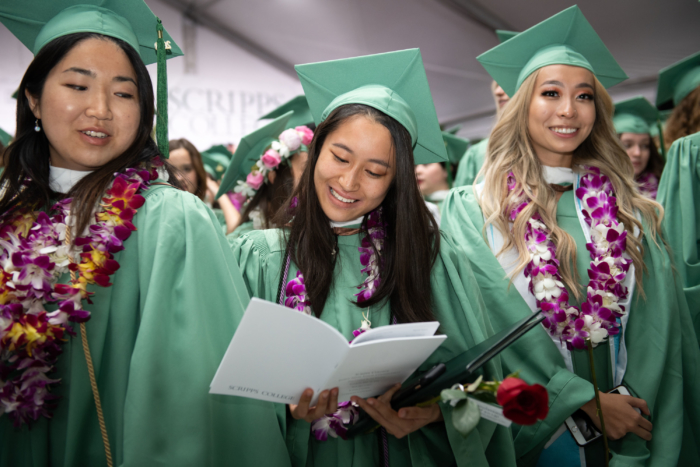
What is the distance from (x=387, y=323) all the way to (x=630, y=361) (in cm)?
105

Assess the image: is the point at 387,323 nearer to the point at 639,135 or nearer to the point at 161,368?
the point at 161,368

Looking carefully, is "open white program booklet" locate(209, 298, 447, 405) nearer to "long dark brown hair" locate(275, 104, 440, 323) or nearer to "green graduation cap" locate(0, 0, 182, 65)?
"long dark brown hair" locate(275, 104, 440, 323)

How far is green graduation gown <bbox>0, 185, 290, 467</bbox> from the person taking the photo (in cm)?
110

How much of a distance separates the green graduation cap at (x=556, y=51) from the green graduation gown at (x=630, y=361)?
2.30 feet

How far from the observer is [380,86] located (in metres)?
1.59

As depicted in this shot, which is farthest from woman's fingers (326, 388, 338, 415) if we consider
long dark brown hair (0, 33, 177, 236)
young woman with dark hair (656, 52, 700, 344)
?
young woman with dark hair (656, 52, 700, 344)

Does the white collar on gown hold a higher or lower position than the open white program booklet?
higher

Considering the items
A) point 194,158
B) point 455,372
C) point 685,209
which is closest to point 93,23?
point 455,372

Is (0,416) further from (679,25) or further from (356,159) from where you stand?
(679,25)

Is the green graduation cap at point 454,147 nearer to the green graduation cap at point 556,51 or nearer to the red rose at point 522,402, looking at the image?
the green graduation cap at point 556,51

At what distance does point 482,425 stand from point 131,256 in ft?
3.66

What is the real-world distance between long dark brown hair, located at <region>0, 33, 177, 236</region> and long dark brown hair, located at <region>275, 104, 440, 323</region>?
0.50m

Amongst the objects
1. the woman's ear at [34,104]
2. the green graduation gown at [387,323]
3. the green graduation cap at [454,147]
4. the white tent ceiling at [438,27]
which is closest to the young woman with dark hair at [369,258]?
the green graduation gown at [387,323]

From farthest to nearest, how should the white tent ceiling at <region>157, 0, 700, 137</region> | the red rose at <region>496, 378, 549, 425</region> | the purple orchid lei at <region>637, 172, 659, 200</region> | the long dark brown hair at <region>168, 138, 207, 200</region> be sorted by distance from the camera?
the white tent ceiling at <region>157, 0, 700, 137</region>, the long dark brown hair at <region>168, 138, 207, 200</region>, the purple orchid lei at <region>637, 172, 659, 200</region>, the red rose at <region>496, 378, 549, 425</region>
